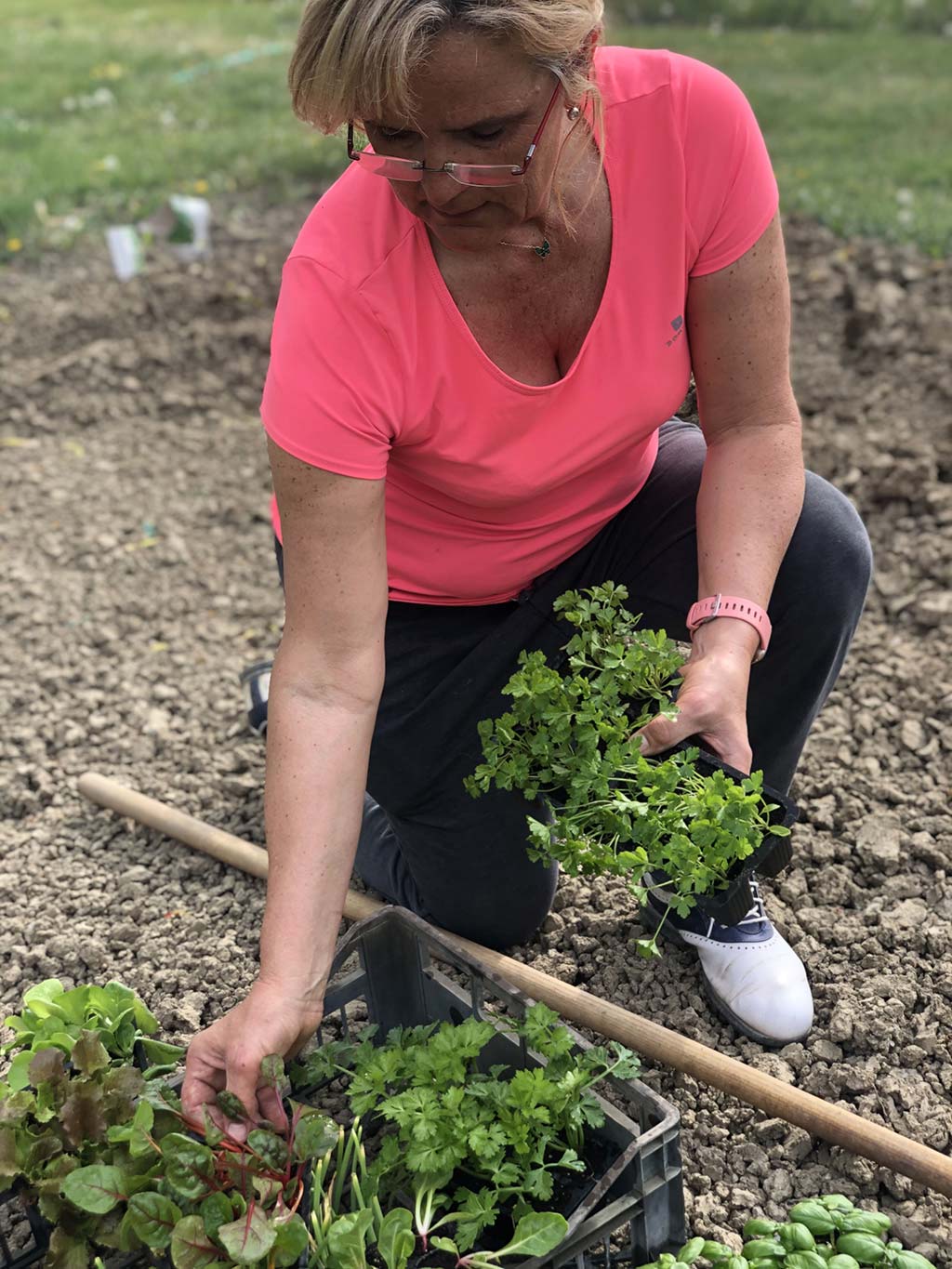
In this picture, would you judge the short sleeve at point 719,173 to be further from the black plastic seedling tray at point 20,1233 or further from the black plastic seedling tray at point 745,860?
the black plastic seedling tray at point 20,1233

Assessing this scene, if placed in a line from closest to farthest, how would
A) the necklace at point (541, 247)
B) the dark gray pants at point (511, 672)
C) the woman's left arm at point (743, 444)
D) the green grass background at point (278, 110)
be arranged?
the necklace at point (541, 247) → the woman's left arm at point (743, 444) → the dark gray pants at point (511, 672) → the green grass background at point (278, 110)

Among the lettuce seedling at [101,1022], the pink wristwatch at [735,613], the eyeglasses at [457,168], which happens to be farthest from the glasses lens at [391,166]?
the lettuce seedling at [101,1022]

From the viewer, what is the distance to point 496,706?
2.32 m

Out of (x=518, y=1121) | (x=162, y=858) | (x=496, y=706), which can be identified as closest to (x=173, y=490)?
(x=162, y=858)

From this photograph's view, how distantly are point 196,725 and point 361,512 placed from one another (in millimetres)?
1427

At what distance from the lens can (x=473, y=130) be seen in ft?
5.34

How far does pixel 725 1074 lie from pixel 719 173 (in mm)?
1344

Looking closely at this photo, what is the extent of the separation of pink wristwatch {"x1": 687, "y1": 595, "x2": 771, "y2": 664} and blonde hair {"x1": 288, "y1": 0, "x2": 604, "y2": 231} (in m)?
0.77

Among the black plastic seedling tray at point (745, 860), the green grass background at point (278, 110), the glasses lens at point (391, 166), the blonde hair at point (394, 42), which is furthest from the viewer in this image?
the green grass background at point (278, 110)

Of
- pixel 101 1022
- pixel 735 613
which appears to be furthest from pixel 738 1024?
pixel 101 1022

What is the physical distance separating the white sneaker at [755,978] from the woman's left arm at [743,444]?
387 millimetres

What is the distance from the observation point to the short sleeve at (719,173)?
196cm

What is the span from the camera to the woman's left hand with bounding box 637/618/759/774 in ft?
6.10

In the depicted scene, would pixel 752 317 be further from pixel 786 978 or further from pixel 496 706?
pixel 786 978
